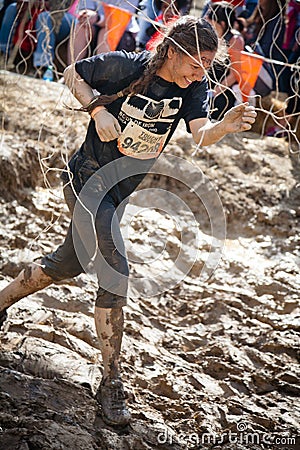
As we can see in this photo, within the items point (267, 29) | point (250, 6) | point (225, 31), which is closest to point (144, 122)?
point (225, 31)

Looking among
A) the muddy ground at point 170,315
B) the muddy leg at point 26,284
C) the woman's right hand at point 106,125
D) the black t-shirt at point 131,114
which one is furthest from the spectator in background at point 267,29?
the muddy leg at point 26,284

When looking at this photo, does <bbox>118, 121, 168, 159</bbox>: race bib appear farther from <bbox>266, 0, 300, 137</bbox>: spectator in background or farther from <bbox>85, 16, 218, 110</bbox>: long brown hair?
<bbox>266, 0, 300, 137</bbox>: spectator in background

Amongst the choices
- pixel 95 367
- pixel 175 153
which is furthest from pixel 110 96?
pixel 175 153

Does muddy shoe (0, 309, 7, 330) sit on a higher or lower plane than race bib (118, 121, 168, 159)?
lower

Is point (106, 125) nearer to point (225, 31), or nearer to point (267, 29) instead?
point (225, 31)

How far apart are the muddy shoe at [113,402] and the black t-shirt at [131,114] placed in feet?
2.47

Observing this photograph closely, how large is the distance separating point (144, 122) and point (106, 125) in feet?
0.65

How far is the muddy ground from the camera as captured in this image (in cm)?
243

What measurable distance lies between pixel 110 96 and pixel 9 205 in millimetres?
1828

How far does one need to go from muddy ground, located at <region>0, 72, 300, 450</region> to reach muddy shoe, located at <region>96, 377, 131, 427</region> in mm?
47

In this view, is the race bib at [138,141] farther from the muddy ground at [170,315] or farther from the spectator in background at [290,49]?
the spectator in background at [290,49]

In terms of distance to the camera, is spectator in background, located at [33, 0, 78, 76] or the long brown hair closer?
the long brown hair

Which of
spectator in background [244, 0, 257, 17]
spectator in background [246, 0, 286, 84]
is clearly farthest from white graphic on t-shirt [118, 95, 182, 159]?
spectator in background [244, 0, 257, 17]

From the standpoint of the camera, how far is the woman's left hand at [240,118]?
2238mm
